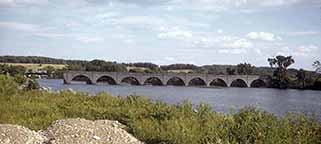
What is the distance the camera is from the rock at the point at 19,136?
602 inches

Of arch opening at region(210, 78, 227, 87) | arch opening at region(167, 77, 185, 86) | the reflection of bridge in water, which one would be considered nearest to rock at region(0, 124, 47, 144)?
the reflection of bridge in water

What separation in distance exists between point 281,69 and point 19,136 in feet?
301

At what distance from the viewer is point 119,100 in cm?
2706

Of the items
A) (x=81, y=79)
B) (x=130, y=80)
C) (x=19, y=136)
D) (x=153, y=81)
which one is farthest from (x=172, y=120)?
(x=130, y=80)

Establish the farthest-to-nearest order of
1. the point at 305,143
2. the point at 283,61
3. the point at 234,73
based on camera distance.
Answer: the point at 234,73 → the point at 283,61 → the point at 305,143

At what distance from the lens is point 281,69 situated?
103375 mm

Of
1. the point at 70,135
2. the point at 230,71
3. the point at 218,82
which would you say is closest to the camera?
the point at 70,135

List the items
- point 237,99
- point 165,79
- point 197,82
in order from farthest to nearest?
point 197,82
point 165,79
point 237,99

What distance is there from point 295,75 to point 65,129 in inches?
3684

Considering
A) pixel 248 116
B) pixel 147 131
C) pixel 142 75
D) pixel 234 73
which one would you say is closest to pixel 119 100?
pixel 147 131

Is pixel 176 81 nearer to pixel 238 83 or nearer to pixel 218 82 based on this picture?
pixel 218 82

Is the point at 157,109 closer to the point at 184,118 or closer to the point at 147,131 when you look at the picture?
the point at 184,118

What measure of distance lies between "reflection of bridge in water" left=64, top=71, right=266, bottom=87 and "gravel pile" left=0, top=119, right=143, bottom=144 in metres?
85.4

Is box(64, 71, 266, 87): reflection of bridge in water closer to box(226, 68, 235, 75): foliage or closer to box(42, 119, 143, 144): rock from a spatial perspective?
box(226, 68, 235, 75): foliage
